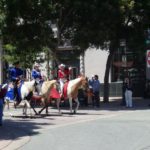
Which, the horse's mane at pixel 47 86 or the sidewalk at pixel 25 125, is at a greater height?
the horse's mane at pixel 47 86

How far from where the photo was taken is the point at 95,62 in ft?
120

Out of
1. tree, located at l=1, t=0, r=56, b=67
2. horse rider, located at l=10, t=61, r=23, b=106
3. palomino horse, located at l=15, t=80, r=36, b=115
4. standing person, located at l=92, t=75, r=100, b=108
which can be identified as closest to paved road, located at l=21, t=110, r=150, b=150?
palomino horse, located at l=15, t=80, r=36, b=115

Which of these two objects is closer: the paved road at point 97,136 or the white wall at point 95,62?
the paved road at point 97,136

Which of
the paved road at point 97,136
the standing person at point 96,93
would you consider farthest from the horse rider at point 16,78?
the standing person at point 96,93

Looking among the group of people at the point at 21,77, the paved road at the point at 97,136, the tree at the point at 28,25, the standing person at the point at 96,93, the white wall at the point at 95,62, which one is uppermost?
the tree at the point at 28,25

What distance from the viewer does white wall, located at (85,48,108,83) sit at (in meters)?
36.4

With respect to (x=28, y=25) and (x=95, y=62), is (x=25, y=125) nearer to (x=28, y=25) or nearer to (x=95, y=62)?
(x=28, y=25)

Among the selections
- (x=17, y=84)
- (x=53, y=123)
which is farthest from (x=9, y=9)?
(x=53, y=123)

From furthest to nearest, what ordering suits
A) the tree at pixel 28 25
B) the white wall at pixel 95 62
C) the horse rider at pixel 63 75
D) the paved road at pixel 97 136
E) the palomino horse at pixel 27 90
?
1. the white wall at pixel 95 62
2. the tree at pixel 28 25
3. the horse rider at pixel 63 75
4. the palomino horse at pixel 27 90
5. the paved road at pixel 97 136

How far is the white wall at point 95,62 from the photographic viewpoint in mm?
36375

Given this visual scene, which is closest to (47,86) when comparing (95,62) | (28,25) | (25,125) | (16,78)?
(16,78)

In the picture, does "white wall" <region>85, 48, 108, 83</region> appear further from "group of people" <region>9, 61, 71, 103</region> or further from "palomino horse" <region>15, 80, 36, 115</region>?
"palomino horse" <region>15, 80, 36, 115</region>

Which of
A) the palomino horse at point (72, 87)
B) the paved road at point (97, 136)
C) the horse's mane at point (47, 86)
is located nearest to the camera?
the paved road at point (97, 136)

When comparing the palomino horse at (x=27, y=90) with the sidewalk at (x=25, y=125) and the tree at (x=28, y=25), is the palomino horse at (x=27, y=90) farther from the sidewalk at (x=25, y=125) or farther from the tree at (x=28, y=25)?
the tree at (x=28, y=25)
